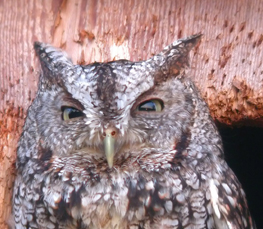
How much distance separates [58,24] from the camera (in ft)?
8.74

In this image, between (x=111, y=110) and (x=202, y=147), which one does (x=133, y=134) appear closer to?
(x=111, y=110)

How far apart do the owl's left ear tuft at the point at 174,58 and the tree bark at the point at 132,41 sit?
0.64 feet

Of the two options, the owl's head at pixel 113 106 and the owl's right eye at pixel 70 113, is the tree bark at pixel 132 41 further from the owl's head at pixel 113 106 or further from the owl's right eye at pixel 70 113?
the owl's right eye at pixel 70 113

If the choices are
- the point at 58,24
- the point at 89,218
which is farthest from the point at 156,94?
the point at 58,24

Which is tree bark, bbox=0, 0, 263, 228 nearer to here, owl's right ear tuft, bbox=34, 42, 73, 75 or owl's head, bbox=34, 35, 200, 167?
owl's right ear tuft, bbox=34, 42, 73, 75

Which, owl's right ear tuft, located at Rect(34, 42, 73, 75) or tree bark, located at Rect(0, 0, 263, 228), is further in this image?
tree bark, located at Rect(0, 0, 263, 228)

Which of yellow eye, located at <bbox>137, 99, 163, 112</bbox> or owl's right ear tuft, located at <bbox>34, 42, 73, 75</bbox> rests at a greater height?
owl's right ear tuft, located at <bbox>34, 42, 73, 75</bbox>

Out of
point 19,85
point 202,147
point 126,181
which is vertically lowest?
point 126,181

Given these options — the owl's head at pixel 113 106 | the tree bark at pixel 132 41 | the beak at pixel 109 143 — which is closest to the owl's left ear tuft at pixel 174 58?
the owl's head at pixel 113 106

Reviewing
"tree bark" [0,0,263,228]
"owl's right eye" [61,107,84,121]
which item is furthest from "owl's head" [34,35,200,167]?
"tree bark" [0,0,263,228]

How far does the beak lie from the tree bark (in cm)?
61

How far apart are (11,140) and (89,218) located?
61 centimetres

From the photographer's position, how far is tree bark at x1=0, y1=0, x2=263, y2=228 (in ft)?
8.30

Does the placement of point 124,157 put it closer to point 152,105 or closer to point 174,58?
point 152,105
